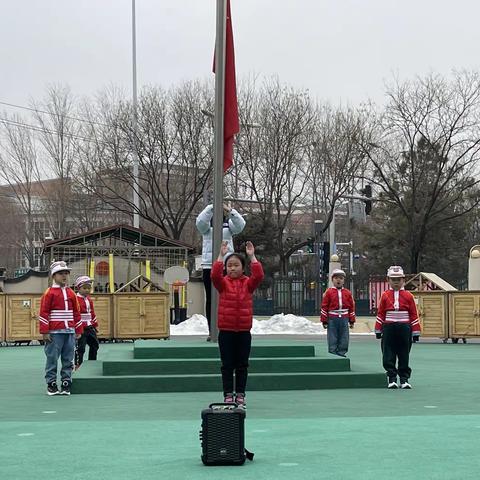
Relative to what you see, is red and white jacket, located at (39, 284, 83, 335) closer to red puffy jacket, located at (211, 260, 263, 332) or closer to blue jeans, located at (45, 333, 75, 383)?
blue jeans, located at (45, 333, 75, 383)

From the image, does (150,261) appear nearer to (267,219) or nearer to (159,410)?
(267,219)

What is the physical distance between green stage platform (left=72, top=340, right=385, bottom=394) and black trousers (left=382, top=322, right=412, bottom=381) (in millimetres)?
248

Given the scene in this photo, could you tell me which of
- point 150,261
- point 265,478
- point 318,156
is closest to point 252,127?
point 318,156

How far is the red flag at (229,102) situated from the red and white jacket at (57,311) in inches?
122

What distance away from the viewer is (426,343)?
29.6m

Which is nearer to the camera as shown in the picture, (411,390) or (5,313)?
(411,390)

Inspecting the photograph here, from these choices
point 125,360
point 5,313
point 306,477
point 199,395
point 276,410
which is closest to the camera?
point 306,477

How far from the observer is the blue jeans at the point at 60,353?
13.5m

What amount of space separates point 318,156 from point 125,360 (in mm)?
34207

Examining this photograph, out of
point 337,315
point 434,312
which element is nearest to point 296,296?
point 434,312

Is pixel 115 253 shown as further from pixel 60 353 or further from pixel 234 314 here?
pixel 234 314

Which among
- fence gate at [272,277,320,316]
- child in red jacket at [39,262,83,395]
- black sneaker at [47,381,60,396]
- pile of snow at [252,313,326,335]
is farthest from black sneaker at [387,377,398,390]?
fence gate at [272,277,320,316]

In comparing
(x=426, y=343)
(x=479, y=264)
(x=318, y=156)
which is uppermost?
(x=318, y=156)

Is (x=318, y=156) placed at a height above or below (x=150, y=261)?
above
